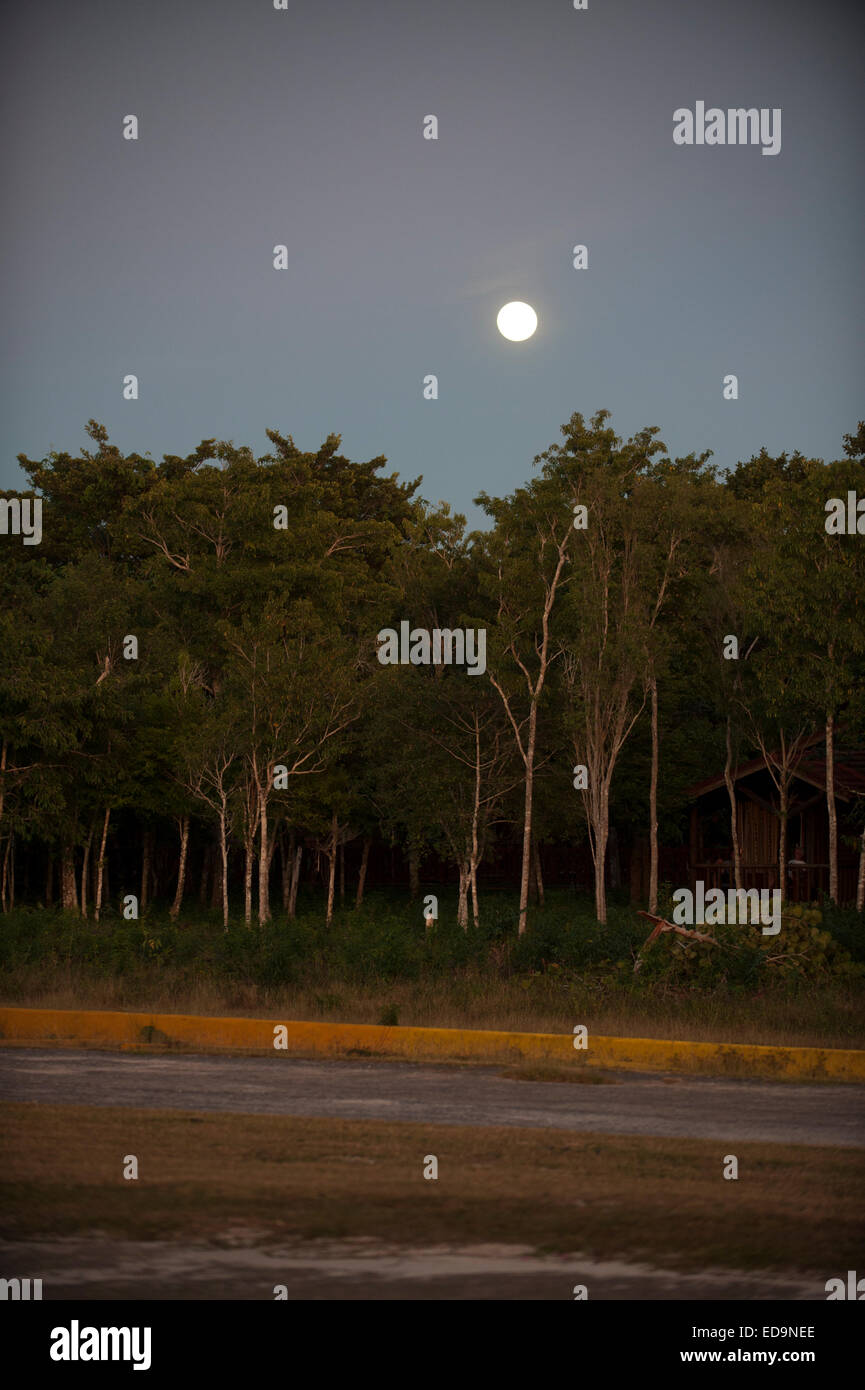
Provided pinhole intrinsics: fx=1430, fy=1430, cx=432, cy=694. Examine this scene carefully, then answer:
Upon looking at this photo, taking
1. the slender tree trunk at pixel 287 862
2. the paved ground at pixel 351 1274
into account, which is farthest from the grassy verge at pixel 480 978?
the slender tree trunk at pixel 287 862

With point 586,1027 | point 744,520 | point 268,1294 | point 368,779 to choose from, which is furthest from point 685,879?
point 268,1294

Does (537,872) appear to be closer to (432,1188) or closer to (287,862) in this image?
(287,862)

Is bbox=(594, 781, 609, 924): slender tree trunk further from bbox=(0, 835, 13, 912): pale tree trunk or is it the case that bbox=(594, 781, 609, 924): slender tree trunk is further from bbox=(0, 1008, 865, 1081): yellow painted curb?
bbox=(0, 835, 13, 912): pale tree trunk

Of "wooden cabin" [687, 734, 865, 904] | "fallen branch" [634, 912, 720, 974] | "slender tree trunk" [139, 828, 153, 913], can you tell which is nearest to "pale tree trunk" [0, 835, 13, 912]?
"slender tree trunk" [139, 828, 153, 913]

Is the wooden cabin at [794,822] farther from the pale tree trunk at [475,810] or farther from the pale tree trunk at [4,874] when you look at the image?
the pale tree trunk at [4,874]

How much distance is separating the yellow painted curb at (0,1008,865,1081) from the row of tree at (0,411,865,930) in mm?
9862

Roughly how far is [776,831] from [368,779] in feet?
40.3

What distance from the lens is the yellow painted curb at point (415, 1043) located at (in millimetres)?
13227

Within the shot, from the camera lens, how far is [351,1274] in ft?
20.9

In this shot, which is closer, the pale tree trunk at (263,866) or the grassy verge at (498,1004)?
the grassy verge at (498,1004)

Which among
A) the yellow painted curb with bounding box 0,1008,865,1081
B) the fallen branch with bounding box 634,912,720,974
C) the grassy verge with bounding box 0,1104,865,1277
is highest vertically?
the fallen branch with bounding box 634,912,720,974

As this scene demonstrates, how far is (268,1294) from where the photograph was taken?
6.07 m

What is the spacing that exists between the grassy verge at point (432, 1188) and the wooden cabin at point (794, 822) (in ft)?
85.1

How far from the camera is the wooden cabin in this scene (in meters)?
36.6
